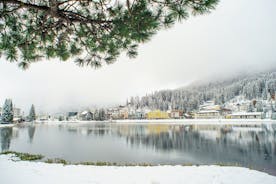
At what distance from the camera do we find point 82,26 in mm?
3008

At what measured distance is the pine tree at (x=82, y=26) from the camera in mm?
2393

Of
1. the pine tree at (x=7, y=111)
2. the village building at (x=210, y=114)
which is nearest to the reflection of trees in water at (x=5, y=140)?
the pine tree at (x=7, y=111)

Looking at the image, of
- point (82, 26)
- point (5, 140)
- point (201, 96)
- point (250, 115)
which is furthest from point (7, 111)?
point (201, 96)

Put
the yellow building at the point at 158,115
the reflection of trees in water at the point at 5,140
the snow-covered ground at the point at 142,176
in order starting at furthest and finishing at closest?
the yellow building at the point at 158,115
the reflection of trees in water at the point at 5,140
the snow-covered ground at the point at 142,176

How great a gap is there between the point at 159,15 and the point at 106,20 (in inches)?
29.3

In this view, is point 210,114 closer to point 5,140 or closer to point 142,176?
point 5,140

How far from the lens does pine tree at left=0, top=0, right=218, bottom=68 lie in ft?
7.85

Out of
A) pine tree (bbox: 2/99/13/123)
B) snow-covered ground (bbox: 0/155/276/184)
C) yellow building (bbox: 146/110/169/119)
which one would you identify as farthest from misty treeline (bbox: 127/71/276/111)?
snow-covered ground (bbox: 0/155/276/184)

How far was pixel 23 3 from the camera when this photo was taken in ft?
8.04

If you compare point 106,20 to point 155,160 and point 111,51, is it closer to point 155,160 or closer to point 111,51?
point 111,51

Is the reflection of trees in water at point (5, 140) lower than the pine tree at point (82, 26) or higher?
lower

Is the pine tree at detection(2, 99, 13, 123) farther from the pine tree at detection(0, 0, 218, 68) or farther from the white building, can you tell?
the white building

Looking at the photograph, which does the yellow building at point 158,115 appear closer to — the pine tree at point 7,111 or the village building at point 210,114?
the village building at point 210,114

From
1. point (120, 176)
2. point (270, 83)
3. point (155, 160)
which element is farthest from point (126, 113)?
point (120, 176)
